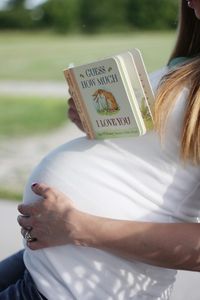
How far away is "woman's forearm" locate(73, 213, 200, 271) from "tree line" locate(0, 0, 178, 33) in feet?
57.4

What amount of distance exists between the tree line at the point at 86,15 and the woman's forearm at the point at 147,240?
1749 centimetres

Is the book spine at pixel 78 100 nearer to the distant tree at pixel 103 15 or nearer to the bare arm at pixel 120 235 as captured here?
the bare arm at pixel 120 235

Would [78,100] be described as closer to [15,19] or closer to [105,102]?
[105,102]

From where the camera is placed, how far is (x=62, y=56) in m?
12.7

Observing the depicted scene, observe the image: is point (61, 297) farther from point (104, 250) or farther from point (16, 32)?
point (16, 32)

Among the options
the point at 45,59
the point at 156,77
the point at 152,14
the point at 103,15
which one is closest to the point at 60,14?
the point at 103,15

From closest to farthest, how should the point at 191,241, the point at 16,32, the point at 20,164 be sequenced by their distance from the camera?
the point at 191,241
the point at 20,164
the point at 16,32

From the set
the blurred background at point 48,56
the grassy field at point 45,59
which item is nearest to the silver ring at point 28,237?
the blurred background at point 48,56

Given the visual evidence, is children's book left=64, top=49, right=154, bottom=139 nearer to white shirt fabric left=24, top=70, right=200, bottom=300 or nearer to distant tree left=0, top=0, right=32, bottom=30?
white shirt fabric left=24, top=70, right=200, bottom=300

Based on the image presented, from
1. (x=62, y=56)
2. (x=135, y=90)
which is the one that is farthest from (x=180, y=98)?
(x=62, y=56)

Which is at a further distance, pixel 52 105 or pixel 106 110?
pixel 52 105

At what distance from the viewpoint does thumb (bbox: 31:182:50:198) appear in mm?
1237

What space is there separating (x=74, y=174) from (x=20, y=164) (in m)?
3.25

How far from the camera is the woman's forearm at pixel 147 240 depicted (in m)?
1.13
